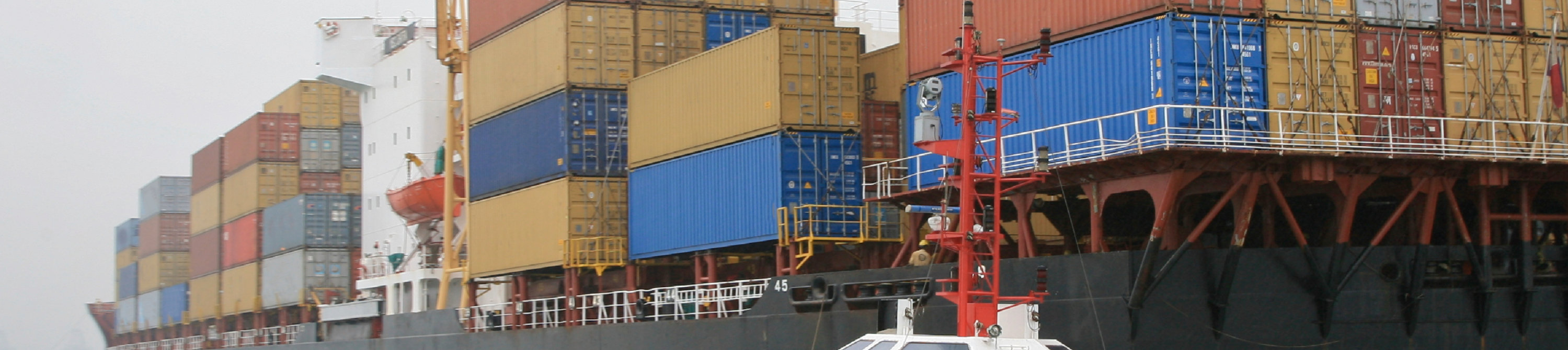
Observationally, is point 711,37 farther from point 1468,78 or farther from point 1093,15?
point 1468,78

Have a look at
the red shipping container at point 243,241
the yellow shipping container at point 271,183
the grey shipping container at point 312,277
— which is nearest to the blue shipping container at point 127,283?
the red shipping container at point 243,241

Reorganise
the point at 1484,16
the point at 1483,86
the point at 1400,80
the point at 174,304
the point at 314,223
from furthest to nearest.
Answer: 1. the point at 174,304
2. the point at 314,223
3. the point at 1484,16
4. the point at 1483,86
5. the point at 1400,80

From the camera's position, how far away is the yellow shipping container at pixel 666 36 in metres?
39.8

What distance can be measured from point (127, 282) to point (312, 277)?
37.8 metres

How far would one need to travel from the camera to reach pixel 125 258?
308 feet

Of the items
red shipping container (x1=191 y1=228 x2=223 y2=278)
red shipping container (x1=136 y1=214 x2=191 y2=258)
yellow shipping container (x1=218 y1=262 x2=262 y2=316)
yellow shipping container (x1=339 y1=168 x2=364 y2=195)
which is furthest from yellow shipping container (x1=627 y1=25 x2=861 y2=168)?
red shipping container (x1=136 y1=214 x2=191 y2=258)

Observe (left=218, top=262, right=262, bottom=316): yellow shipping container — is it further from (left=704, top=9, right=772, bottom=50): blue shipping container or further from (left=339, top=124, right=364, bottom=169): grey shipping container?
(left=704, top=9, right=772, bottom=50): blue shipping container

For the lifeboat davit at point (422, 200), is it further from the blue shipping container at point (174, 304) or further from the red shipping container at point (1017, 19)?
the blue shipping container at point (174, 304)

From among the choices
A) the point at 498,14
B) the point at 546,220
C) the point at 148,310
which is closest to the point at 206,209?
the point at 148,310

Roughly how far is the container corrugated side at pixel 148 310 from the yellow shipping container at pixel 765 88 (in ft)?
187

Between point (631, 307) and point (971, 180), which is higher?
point (971, 180)

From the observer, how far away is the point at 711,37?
40344mm

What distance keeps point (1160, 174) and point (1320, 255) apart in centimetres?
295

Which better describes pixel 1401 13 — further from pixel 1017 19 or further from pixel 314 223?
pixel 314 223
